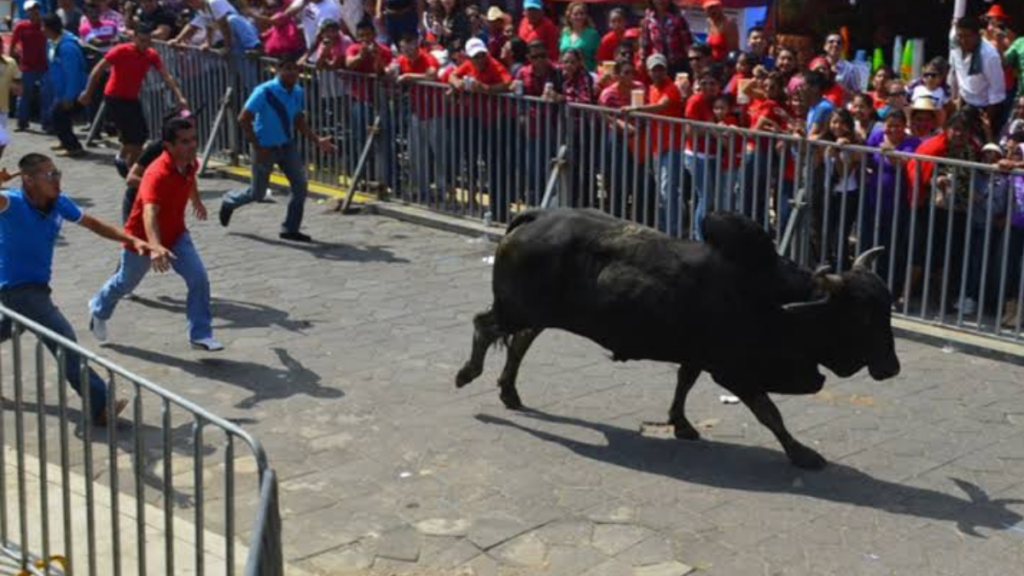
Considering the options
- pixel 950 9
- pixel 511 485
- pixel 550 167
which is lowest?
pixel 511 485

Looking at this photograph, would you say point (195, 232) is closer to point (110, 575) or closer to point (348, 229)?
point (348, 229)

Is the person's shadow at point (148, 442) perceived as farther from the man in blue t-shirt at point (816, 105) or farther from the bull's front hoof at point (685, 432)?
the man in blue t-shirt at point (816, 105)

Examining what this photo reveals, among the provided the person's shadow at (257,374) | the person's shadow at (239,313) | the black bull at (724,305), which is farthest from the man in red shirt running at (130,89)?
the black bull at (724,305)

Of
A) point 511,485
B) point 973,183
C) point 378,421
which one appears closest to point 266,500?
point 511,485

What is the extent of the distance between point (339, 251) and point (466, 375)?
174 inches

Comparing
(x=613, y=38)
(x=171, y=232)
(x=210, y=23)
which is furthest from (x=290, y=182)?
(x=210, y=23)

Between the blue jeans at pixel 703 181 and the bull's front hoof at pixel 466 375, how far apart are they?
3472 millimetres

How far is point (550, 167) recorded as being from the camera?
13.7 meters

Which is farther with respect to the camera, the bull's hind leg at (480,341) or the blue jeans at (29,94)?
the blue jeans at (29,94)

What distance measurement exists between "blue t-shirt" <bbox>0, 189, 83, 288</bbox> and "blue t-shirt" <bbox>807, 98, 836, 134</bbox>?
6007mm

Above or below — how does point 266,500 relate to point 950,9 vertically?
below

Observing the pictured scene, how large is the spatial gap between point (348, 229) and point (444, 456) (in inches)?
246

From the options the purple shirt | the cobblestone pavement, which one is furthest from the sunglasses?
the purple shirt

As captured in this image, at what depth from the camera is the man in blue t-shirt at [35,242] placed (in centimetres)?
868
